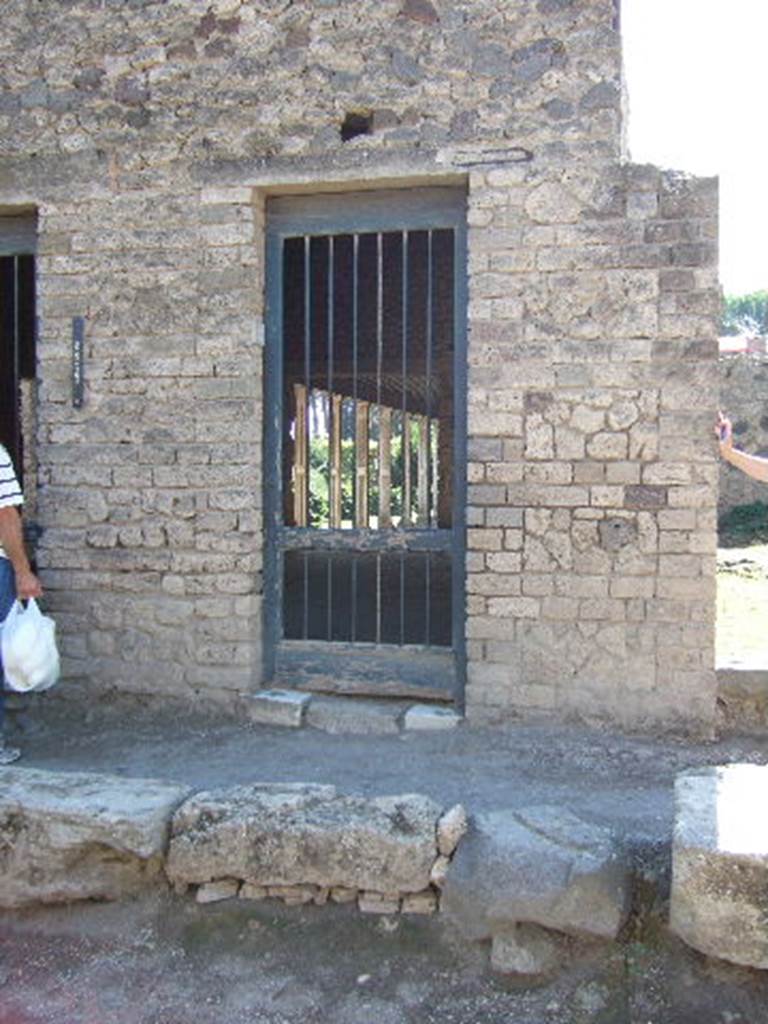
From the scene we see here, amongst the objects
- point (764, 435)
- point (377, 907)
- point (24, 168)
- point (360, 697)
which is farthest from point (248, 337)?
point (764, 435)

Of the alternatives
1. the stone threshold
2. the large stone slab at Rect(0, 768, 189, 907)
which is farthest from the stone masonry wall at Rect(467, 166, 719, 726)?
the large stone slab at Rect(0, 768, 189, 907)

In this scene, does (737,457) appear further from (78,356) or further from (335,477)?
(78,356)

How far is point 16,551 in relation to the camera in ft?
14.2

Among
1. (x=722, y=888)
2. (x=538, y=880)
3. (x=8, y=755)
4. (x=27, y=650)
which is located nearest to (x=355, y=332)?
(x=27, y=650)

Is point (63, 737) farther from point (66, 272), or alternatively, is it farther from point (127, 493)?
point (66, 272)

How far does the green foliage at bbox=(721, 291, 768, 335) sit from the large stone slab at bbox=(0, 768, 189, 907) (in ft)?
131

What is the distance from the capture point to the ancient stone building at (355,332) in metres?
4.59

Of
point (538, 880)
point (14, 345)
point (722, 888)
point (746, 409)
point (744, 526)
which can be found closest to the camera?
point (722, 888)

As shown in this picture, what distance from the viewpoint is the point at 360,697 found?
5.09 metres

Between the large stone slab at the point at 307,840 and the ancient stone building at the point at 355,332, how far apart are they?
1331 mm

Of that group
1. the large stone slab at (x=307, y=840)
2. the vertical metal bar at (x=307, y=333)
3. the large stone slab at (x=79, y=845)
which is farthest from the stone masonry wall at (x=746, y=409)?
the large stone slab at (x=79, y=845)

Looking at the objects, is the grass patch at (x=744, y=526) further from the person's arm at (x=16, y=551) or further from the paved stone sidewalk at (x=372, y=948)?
the person's arm at (x=16, y=551)

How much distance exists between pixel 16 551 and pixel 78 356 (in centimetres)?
124

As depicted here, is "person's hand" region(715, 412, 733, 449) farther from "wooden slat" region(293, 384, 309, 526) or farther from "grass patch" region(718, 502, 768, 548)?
"grass patch" region(718, 502, 768, 548)
